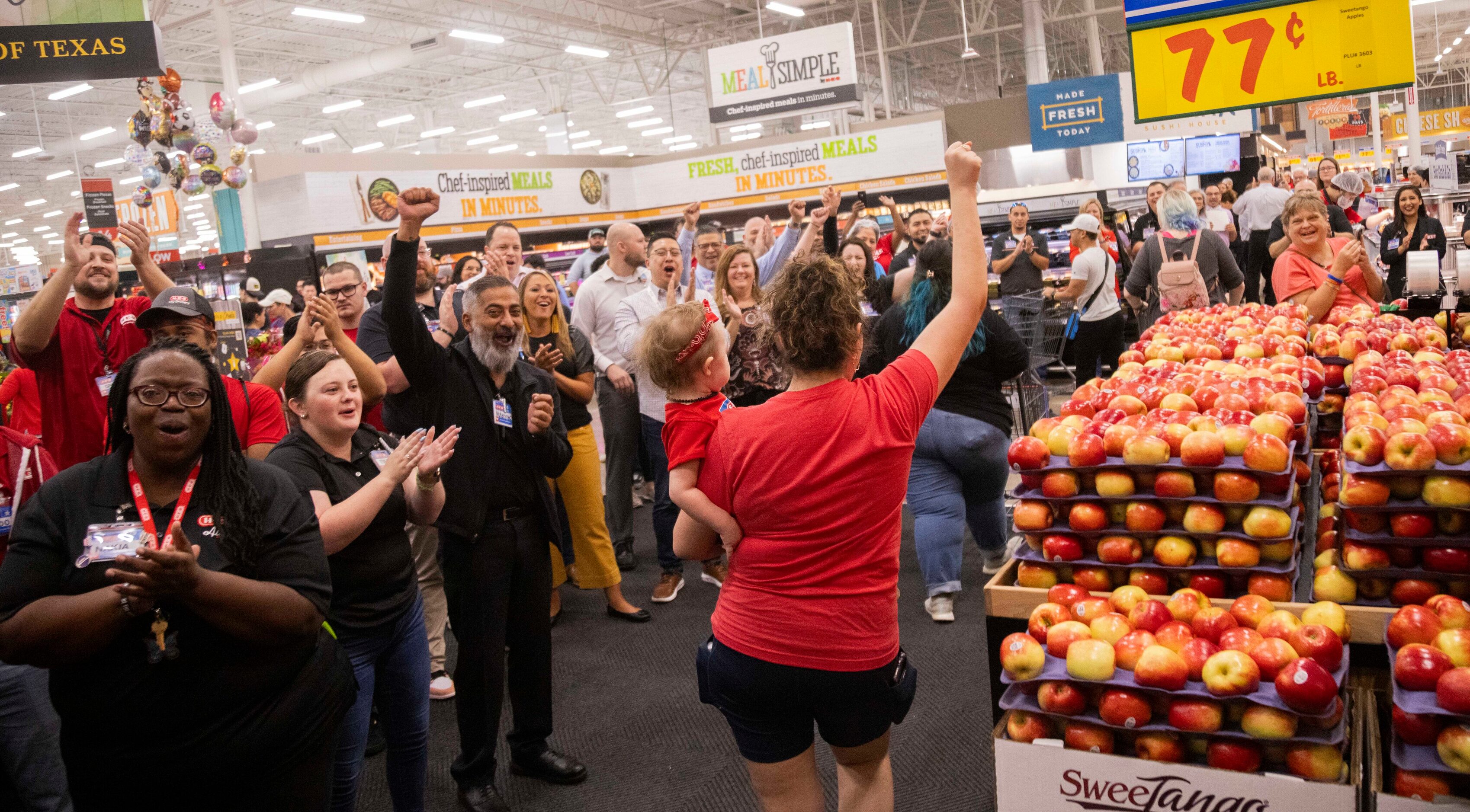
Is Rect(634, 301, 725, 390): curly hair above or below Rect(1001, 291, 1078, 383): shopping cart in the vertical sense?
above

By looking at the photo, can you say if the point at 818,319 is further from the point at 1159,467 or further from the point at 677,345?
the point at 1159,467

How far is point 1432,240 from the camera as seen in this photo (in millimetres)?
7379

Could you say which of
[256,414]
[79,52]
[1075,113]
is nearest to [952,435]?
[256,414]

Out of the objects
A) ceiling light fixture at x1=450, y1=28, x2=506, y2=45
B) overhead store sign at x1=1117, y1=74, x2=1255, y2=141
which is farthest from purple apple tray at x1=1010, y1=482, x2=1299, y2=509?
ceiling light fixture at x1=450, y1=28, x2=506, y2=45

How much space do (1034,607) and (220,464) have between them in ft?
5.88

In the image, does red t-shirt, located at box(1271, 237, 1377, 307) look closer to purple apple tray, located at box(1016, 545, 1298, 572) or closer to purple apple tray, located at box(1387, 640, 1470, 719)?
purple apple tray, located at box(1016, 545, 1298, 572)

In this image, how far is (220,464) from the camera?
168cm

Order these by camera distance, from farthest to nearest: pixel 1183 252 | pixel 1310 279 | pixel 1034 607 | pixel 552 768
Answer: pixel 1183 252, pixel 1310 279, pixel 552 768, pixel 1034 607

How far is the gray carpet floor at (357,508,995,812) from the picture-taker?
286 cm

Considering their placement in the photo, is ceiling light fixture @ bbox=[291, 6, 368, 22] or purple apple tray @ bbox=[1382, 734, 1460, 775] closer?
purple apple tray @ bbox=[1382, 734, 1460, 775]

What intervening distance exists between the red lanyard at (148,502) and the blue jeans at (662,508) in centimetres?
287

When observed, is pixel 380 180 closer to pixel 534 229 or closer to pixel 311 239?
pixel 311 239

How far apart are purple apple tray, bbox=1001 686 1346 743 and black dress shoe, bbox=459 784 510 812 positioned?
1.47 metres

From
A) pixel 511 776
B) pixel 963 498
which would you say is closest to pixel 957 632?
pixel 963 498
